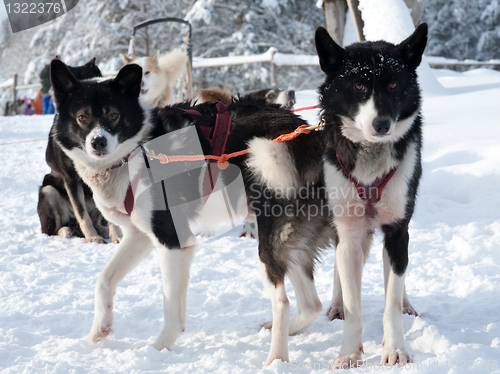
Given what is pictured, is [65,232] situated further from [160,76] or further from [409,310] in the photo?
[409,310]

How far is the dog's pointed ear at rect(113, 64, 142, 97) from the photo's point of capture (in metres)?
2.50

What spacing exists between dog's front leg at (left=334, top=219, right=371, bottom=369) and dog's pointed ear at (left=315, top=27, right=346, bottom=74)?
2.32 ft

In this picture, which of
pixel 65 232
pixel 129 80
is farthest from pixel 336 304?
pixel 65 232

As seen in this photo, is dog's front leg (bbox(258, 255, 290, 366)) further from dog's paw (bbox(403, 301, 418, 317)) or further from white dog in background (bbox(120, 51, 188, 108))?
white dog in background (bbox(120, 51, 188, 108))

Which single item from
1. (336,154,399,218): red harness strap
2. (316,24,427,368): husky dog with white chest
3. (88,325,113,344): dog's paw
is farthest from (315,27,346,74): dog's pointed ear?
(88,325,113,344): dog's paw

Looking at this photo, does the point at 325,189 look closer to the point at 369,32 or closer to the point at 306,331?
the point at 306,331

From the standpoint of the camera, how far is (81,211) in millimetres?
4562

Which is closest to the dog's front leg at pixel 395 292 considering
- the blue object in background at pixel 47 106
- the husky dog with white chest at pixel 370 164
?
the husky dog with white chest at pixel 370 164

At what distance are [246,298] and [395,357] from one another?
3.97ft

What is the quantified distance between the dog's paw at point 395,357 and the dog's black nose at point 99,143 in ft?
5.50

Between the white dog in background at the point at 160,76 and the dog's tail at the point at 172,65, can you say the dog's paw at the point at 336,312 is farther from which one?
the dog's tail at the point at 172,65

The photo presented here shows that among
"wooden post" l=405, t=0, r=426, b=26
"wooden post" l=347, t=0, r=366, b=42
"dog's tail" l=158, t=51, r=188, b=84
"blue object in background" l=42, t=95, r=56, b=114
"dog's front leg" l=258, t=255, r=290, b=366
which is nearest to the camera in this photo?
"dog's front leg" l=258, t=255, r=290, b=366

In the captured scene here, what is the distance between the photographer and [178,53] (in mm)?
7207

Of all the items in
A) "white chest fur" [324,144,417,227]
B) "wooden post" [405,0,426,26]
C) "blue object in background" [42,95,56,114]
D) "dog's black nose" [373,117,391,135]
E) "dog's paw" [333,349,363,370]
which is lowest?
"blue object in background" [42,95,56,114]
